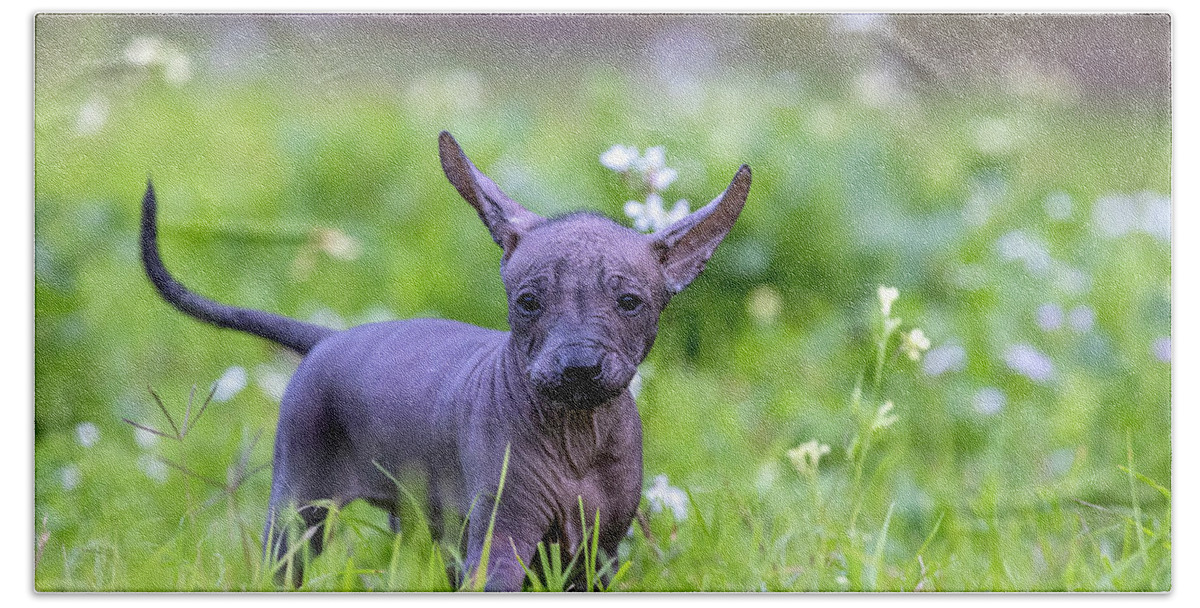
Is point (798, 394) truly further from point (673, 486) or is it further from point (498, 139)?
point (498, 139)

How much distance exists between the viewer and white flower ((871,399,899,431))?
3.11 meters

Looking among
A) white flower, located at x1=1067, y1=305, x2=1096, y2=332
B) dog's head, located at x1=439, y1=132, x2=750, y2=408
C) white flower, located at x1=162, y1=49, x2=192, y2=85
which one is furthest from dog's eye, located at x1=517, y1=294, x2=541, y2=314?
white flower, located at x1=1067, y1=305, x2=1096, y2=332

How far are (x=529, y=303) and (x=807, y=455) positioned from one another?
98 centimetres

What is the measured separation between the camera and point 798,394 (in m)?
3.15

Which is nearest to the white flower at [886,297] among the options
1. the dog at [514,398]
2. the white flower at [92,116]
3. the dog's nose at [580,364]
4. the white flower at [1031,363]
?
the white flower at [1031,363]

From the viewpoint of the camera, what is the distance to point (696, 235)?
268 centimetres

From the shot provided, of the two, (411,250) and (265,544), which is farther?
(411,250)

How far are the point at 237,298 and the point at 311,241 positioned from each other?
9.3 inches

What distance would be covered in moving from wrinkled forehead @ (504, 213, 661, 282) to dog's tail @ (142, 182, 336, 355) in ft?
2.24

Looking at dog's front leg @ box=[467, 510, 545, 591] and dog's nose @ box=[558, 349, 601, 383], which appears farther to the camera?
dog's front leg @ box=[467, 510, 545, 591]

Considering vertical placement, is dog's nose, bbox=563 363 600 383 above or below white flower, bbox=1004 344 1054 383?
above

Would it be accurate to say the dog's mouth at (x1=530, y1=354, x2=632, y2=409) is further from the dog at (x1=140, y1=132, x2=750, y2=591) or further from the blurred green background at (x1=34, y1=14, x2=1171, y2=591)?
the blurred green background at (x1=34, y1=14, x2=1171, y2=591)

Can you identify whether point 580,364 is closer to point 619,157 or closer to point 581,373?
point 581,373

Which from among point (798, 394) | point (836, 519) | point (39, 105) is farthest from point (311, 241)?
point (836, 519)
